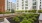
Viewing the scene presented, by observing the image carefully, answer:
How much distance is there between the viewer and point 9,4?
3.18 meters

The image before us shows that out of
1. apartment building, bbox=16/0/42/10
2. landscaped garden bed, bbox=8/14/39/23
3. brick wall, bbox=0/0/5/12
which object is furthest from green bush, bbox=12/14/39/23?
brick wall, bbox=0/0/5/12

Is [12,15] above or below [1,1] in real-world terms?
below

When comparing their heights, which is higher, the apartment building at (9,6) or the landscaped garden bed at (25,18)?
the apartment building at (9,6)

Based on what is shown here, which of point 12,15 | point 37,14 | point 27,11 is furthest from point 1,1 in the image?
point 37,14

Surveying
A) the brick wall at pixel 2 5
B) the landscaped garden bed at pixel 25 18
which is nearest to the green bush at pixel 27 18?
the landscaped garden bed at pixel 25 18

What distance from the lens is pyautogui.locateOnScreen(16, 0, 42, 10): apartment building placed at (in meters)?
3.12

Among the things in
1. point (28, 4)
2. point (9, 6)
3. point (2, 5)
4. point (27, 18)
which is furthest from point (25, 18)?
point (2, 5)

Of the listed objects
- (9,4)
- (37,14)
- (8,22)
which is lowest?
(8,22)

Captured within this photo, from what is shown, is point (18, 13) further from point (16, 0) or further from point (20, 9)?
point (16, 0)

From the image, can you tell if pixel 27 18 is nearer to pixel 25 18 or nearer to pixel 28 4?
pixel 25 18

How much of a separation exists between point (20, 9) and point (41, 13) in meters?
0.53

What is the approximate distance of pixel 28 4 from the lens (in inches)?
125

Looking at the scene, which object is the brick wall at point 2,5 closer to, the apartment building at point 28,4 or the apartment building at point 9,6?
the apartment building at point 9,6

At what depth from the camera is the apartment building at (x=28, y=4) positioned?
312 cm
